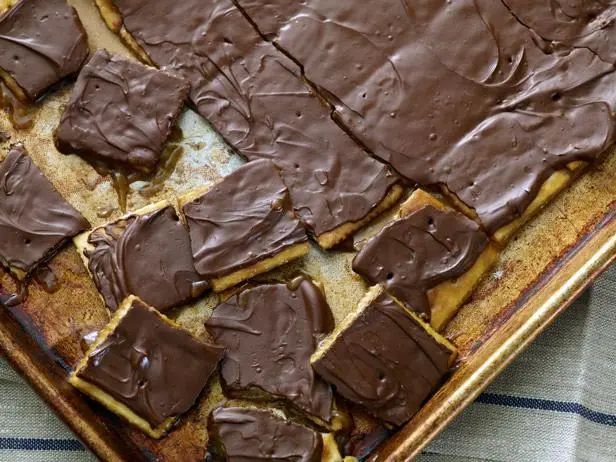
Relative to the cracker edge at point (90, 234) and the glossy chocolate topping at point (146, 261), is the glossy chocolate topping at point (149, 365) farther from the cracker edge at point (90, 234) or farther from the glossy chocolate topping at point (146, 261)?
the cracker edge at point (90, 234)

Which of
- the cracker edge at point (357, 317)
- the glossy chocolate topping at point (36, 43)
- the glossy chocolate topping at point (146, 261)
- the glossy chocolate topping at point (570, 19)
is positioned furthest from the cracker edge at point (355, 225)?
the glossy chocolate topping at point (36, 43)

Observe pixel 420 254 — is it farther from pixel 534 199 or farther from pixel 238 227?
pixel 238 227

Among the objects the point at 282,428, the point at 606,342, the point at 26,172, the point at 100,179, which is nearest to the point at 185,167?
the point at 100,179

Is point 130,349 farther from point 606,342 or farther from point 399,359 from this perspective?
point 606,342

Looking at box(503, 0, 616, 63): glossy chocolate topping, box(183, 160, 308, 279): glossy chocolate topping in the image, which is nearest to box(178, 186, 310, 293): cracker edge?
box(183, 160, 308, 279): glossy chocolate topping

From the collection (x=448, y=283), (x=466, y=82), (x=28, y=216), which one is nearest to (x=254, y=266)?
(x=448, y=283)

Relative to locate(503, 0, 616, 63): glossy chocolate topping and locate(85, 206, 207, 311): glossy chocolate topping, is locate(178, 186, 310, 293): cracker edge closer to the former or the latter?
locate(85, 206, 207, 311): glossy chocolate topping
